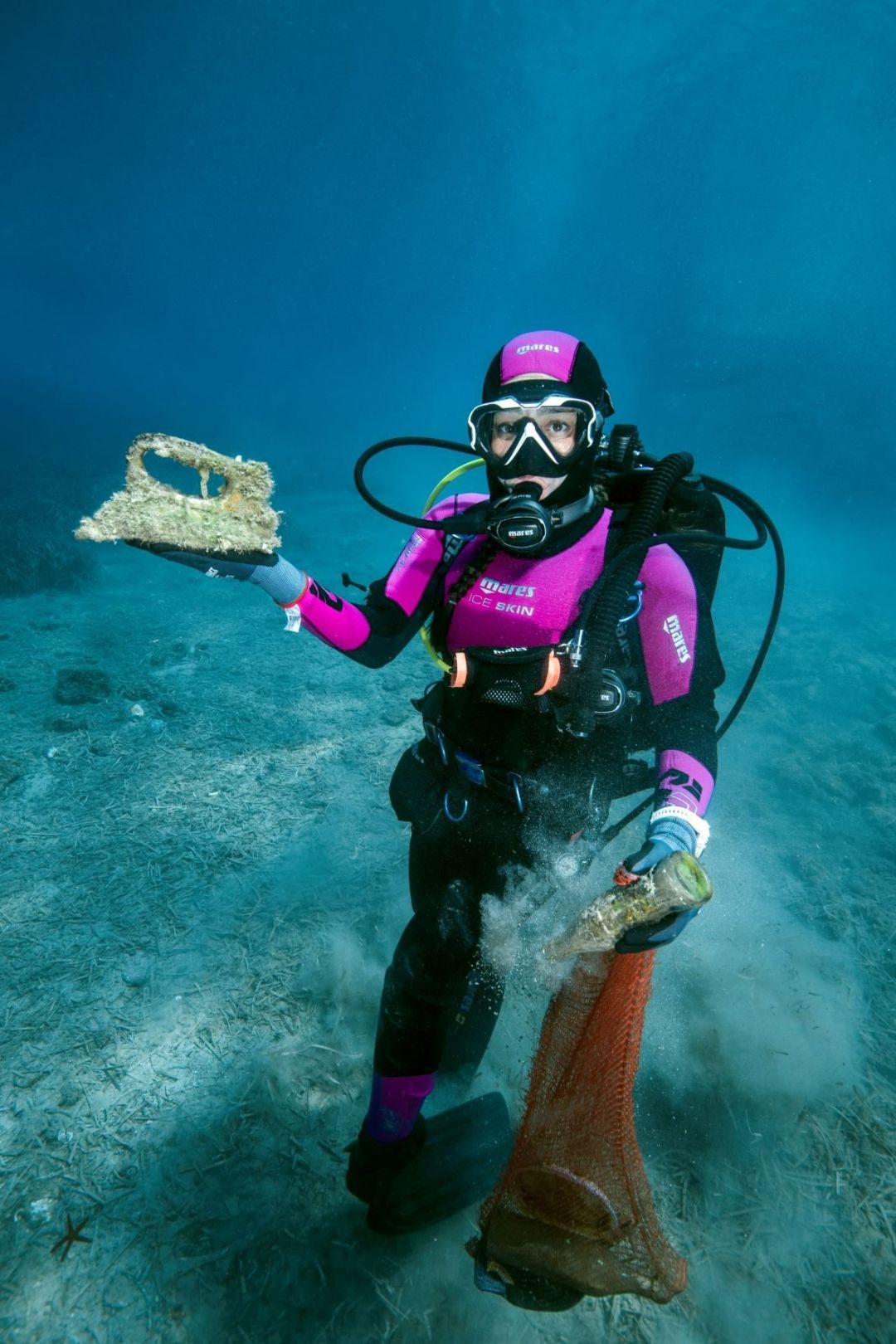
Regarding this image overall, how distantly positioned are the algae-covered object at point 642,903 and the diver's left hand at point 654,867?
0.18 ft

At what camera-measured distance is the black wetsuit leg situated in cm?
274

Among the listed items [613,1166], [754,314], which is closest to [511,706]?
[613,1166]

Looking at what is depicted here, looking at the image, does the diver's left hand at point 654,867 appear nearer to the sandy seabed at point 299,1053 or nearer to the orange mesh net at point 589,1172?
the orange mesh net at point 589,1172

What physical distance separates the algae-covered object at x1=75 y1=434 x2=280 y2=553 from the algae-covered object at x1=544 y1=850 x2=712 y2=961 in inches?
77.7

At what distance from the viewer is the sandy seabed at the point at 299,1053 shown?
9.27 feet

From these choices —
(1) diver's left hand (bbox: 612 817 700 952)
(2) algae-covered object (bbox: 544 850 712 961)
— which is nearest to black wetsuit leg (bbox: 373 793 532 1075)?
(1) diver's left hand (bbox: 612 817 700 952)

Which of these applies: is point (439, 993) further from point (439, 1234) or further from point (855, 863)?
point (855, 863)

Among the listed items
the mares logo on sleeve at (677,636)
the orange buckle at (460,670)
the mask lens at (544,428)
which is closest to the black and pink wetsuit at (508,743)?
the mares logo on sleeve at (677,636)

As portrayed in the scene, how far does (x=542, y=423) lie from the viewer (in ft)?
9.27

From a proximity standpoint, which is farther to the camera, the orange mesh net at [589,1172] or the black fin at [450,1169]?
the black fin at [450,1169]

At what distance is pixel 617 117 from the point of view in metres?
53.8

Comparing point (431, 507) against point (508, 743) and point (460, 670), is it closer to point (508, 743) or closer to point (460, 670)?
point (460, 670)

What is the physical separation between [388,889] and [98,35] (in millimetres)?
65665

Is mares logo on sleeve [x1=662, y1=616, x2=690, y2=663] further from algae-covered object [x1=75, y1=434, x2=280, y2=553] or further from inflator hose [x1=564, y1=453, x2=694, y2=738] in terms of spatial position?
algae-covered object [x1=75, y1=434, x2=280, y2=553]
